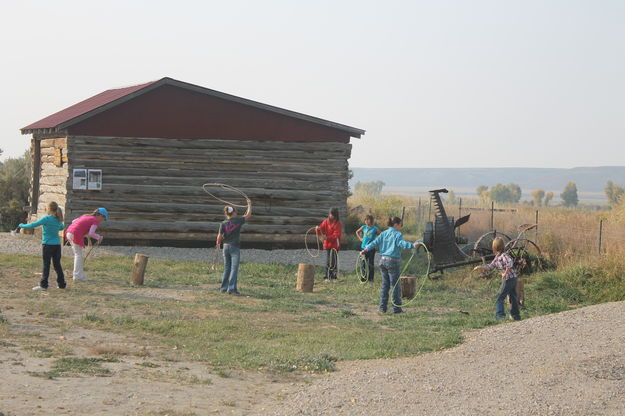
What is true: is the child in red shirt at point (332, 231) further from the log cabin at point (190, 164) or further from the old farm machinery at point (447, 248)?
the log cabin at point (190, 164)

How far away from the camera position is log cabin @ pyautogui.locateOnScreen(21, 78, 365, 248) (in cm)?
2484

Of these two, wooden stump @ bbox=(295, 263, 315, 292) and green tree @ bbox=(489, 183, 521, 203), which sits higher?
green tree @ bbox=(489, 183, 521, 203)

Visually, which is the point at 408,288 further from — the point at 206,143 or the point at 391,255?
the point at 206,143

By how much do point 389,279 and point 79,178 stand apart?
1217 cm

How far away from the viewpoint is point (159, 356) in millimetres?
11156

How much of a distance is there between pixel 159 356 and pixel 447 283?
9.45 meters

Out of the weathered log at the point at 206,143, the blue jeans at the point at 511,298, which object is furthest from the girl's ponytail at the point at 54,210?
the weathered log at the point at 206,143

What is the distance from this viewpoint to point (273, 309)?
50.2 feet

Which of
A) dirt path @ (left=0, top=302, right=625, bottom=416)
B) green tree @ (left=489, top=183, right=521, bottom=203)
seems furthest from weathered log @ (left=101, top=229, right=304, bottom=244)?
green tree @ (left=489, top=183, right=521, bottom=203)

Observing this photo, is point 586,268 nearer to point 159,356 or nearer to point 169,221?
point 159,356

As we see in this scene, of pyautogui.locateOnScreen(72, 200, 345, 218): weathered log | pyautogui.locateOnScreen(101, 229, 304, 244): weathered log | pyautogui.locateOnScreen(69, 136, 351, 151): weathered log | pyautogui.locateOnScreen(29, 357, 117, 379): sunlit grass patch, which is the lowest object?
pyautogui.locateOnScreen(29, 357, 117, 379): sunlit grass patch

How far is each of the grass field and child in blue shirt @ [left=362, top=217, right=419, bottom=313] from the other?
35cm

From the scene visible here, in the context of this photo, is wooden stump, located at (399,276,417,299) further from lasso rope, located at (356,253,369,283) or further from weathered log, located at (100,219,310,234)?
weathered log, located at (100,219,310,234)

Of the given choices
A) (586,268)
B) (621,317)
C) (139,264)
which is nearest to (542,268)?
(586,268)
